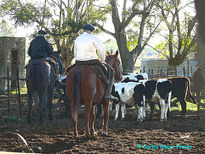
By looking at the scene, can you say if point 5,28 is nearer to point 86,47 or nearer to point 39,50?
point 39,50

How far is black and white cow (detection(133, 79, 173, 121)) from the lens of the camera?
10.1 m

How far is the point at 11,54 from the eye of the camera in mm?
22281

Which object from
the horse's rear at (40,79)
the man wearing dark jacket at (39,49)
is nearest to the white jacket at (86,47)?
the horse's rear at (40,79)

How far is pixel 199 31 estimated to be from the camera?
2113 millimetres

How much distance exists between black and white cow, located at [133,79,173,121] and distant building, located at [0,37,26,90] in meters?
12.8

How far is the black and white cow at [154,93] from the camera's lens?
399 inches

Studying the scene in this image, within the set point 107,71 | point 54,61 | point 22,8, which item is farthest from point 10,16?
point 107,71

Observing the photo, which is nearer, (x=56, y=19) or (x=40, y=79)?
(x=40, y=79)

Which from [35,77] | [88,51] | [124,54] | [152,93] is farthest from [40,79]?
[124,54]

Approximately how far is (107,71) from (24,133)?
2.44 m

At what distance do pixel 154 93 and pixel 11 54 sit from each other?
1457 cm

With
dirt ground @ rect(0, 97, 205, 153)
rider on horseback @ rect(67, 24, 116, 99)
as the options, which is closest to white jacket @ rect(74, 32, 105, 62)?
rider on horseback @ rect(67, 24, 116, 99)

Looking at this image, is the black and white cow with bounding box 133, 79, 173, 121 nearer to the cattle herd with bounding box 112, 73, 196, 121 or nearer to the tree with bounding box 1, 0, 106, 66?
the cattle herd with bounding box 112, 73, 196, 121

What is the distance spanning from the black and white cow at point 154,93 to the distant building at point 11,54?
504 inches
